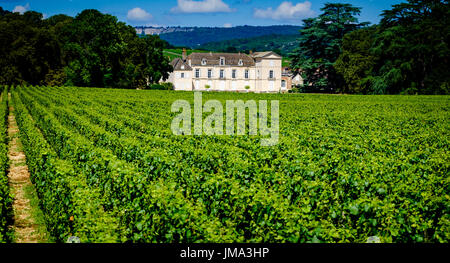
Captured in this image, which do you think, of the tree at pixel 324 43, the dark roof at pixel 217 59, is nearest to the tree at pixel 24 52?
the dark roof at pixel 217 59

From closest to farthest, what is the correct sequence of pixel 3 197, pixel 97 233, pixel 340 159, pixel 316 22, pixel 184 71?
pixel 97 233 → pixel 3 197 → pixel 340 159 → pixel 316 22 → pixel 184 71

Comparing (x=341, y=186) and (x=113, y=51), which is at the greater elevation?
(x=113, y=51)

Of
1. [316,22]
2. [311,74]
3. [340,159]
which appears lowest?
[340,159]

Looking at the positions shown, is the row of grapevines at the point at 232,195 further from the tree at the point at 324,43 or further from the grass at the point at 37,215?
the tree at the point at 324,43

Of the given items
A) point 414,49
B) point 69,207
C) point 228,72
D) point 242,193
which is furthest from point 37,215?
point 228,72

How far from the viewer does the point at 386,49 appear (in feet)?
166

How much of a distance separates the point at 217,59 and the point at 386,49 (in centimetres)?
3481

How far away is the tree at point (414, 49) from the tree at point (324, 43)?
30.9 ft

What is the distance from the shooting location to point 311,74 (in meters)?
63.4

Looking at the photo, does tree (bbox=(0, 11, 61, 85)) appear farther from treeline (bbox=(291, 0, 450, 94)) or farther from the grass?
the grass

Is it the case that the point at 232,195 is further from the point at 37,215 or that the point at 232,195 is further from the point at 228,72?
the point at 228,72

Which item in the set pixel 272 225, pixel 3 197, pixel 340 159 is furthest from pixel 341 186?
pixel 3 197
